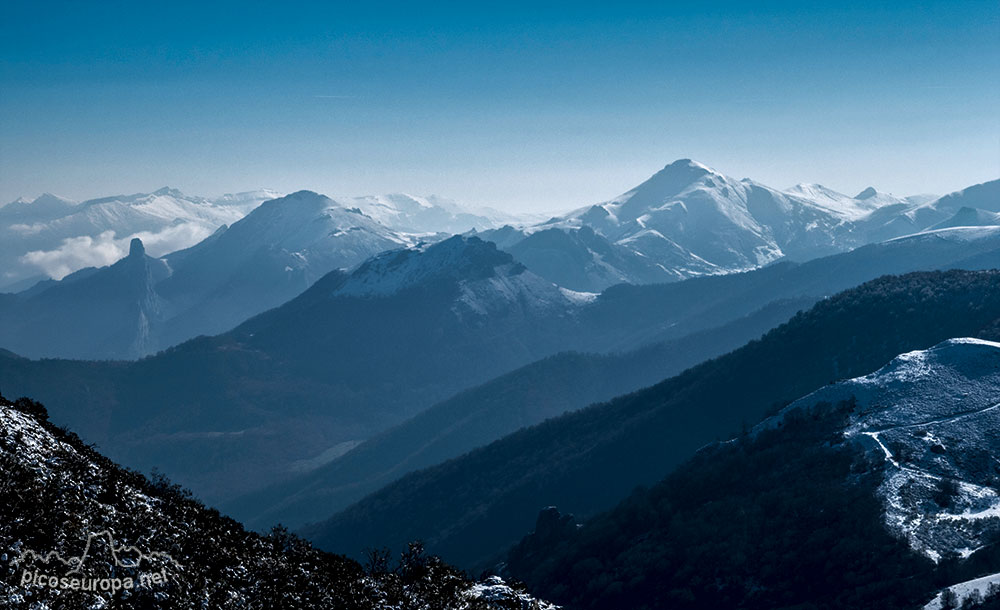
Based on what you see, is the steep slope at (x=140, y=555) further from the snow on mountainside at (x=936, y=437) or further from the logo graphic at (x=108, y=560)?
the snow on mountainside at (x=936, y=437)

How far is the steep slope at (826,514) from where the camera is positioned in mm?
133500

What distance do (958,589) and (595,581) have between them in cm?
5823

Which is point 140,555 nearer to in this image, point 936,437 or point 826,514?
point 826,514

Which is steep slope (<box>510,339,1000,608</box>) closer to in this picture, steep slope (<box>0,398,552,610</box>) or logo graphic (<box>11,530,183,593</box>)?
steep slope (<box>0,398,552,610</box>)

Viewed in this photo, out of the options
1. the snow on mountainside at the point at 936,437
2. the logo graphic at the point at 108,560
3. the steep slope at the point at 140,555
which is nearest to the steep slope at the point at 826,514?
the snow on mountainside at the point at 936,437

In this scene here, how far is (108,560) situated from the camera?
64.5 meters

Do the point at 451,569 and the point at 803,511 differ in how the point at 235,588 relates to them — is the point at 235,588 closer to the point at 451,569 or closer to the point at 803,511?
the point at 451,569

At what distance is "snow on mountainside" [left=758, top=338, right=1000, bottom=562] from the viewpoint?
13588 centimetres

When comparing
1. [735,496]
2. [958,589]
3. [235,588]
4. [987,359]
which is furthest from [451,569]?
[987,359]

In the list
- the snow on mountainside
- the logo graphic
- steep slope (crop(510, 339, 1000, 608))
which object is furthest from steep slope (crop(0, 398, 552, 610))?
the snow on mountainside

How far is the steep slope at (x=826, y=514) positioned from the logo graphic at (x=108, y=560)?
95.5 metres

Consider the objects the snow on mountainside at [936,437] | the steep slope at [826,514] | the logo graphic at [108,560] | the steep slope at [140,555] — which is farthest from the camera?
the snow on mountainside at [936,437]

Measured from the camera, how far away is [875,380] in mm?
186500

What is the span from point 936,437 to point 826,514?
2513cm
